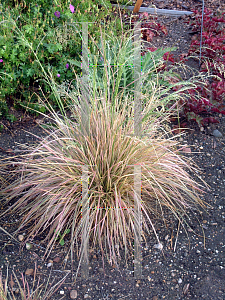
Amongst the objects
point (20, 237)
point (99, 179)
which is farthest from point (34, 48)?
point (20, 237)

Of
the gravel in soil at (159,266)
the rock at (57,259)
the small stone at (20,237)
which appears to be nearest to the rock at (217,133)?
the gravel in soil at (159,266)

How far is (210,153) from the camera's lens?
9.52 feet

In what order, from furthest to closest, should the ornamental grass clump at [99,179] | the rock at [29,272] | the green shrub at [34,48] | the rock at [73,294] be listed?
the green shrub at [34,48] < the ornamental grass clump at [99,179] < the rock at [29,272] < the rock at [73,294]

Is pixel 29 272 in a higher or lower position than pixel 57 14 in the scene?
lower

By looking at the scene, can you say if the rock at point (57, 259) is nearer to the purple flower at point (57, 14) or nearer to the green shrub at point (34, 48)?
the green shrub at point (34, 48)

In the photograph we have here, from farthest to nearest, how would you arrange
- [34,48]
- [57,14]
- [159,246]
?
[57,14], [34,48], [159,246]

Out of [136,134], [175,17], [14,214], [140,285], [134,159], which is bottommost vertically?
[140,285]

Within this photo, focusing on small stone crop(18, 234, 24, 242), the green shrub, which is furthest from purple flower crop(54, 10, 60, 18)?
small stone crop(18, 234, 24, 242)

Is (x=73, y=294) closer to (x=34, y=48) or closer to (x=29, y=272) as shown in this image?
(x=29, y=272)

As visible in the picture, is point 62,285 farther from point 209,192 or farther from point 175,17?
point 175,17

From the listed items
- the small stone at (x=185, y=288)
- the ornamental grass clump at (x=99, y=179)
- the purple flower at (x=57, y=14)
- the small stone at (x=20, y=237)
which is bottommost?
the small stone at (x=185, y=288)

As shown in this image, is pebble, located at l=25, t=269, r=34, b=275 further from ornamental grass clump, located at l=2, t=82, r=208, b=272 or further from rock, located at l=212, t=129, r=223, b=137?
rock, located at l=212, t=129, r=223, b=137

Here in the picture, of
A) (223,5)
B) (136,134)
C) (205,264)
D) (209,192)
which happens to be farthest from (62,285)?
(223,5)

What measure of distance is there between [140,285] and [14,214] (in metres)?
1.05
